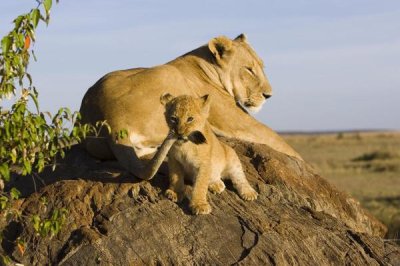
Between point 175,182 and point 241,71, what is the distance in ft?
9.71

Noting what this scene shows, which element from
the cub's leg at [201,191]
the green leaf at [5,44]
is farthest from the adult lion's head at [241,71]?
the green leaf at [5,44]

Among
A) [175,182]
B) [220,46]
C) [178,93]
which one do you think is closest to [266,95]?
[220,46]

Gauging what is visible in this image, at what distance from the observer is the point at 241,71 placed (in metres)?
9.77

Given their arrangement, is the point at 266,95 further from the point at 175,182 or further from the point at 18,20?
the point at 18,20

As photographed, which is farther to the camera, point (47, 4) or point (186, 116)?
point (186, 116)

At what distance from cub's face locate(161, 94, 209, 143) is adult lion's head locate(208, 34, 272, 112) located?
2.90 meters

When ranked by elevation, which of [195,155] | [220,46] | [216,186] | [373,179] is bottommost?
[216,186]

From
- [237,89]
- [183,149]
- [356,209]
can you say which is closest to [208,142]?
[183,149]

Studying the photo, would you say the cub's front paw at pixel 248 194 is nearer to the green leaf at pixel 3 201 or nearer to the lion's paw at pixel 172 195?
the lion's paw at pixel 172 195

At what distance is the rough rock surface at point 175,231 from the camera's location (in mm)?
6691

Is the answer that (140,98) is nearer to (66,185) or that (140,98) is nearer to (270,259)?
(66,185)

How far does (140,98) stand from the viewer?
8.23 metres

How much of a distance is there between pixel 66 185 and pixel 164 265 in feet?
4.06

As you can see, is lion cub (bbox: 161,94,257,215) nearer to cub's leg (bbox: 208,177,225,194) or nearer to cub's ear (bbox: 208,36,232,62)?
cub's leg (bbox: 208,177,225,194)
